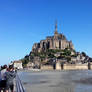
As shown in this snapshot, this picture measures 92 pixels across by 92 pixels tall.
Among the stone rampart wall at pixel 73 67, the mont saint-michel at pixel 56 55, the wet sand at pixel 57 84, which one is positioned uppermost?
the mont saint-michel at pixel 56 55

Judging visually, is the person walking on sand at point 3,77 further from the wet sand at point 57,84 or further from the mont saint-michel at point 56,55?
the mont saint-michel at point 56,55

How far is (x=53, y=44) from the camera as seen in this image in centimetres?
13412

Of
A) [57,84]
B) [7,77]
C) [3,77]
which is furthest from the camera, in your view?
[57,84]

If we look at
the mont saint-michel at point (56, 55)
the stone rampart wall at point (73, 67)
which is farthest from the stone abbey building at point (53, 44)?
the stone rampart wall at point (73, 67)

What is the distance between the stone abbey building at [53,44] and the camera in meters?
134

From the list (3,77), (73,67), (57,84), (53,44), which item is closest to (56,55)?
(53,44)

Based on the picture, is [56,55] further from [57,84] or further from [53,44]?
[57,84]

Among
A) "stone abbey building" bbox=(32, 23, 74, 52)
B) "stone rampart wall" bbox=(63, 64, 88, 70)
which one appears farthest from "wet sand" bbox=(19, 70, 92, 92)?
"stone abbey building" bbox=(32, 23, 74, 52)

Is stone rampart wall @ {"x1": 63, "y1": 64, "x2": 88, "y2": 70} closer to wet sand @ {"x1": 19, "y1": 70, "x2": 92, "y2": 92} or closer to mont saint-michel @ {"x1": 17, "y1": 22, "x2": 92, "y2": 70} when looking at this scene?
mont saint-michel @ {"x1": 17, "y1": 22, "x2": 92, "y2": 70}

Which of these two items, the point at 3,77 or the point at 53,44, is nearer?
the point at 3,77

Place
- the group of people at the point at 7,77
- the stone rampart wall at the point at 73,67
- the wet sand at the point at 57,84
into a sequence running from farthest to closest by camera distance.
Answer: the stone rampart wall at the point at 73,67
the wet sand at the point at 57,84
the group of people at the point at 7,77

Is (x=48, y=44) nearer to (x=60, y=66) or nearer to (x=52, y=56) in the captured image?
(x=52, y=56)

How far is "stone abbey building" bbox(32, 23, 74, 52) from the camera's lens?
134375 millimetres

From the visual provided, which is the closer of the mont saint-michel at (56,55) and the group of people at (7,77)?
the group of people at (7,77)
